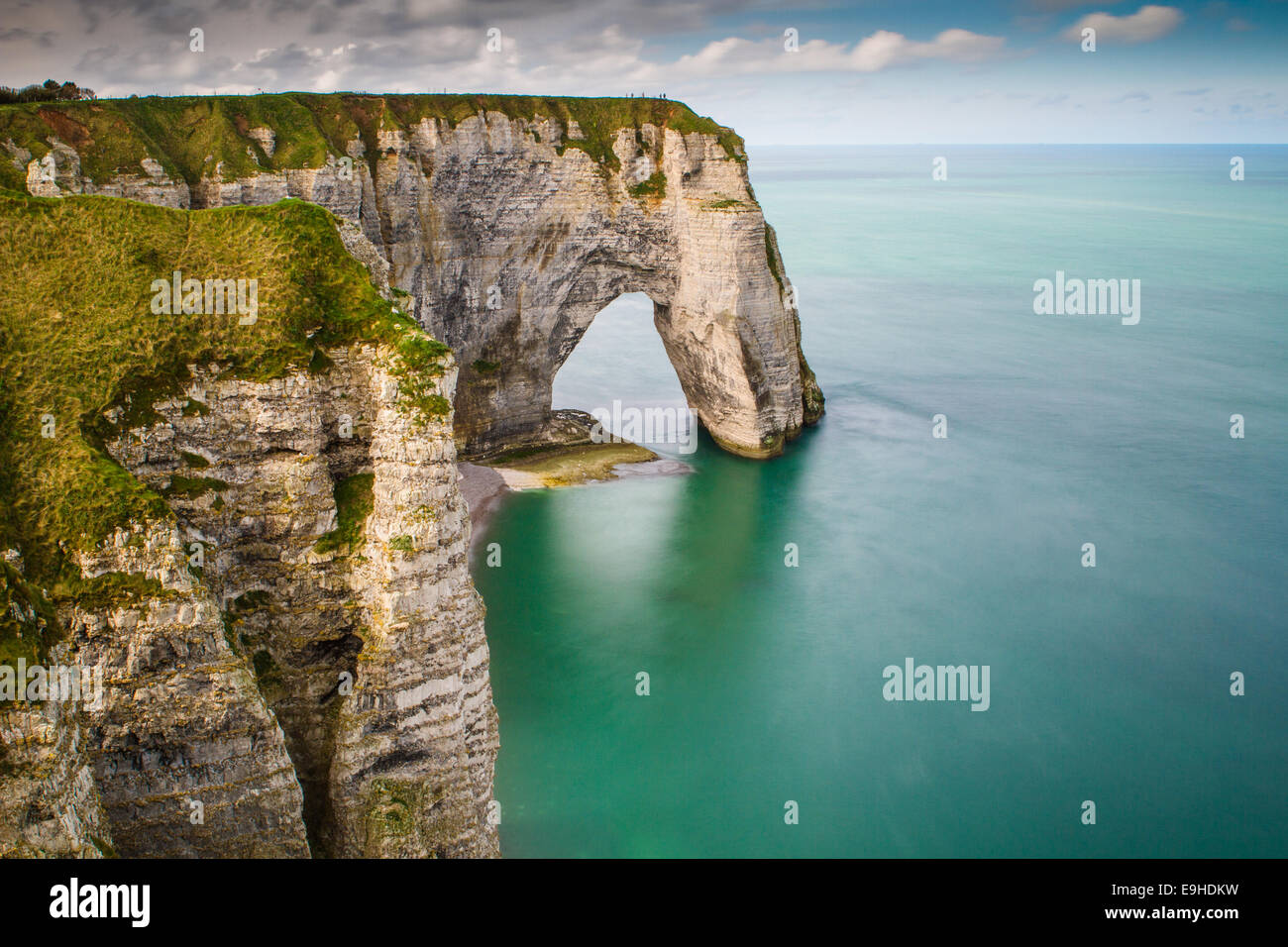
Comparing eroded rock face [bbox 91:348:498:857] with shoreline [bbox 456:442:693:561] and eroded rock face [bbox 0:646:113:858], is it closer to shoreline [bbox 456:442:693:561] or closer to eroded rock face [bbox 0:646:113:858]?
eroded rock face [bbox 0:646:113:858]

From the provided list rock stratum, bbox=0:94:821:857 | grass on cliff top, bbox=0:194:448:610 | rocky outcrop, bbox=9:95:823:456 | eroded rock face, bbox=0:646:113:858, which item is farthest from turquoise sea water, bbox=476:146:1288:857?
grass on cliff top, bbox=0:194:448:610

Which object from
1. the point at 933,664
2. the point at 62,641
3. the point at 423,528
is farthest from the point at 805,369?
the point at 62,641

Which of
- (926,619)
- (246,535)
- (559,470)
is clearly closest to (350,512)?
(246,535)

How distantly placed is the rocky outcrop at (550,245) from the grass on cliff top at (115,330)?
22.8 metres

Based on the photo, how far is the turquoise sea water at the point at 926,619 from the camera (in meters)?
23.5

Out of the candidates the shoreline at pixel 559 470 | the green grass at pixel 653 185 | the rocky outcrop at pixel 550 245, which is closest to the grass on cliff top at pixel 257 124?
the rocky outcrop at pixel 550 245

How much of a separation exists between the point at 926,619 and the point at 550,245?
76.9 feet

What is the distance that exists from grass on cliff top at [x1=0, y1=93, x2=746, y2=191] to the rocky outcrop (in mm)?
241

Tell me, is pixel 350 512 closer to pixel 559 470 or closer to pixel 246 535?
pixel 246 535

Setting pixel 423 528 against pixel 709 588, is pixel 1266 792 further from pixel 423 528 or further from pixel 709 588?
pixel 423 528

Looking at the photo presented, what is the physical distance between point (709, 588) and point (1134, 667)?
14142 mm

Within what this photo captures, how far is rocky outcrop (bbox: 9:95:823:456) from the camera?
3894cm

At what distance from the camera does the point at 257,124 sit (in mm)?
36812

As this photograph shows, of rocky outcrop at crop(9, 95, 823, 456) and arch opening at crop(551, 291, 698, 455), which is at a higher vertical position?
rocky outcrop at crop(9, 95, 823, 456)
